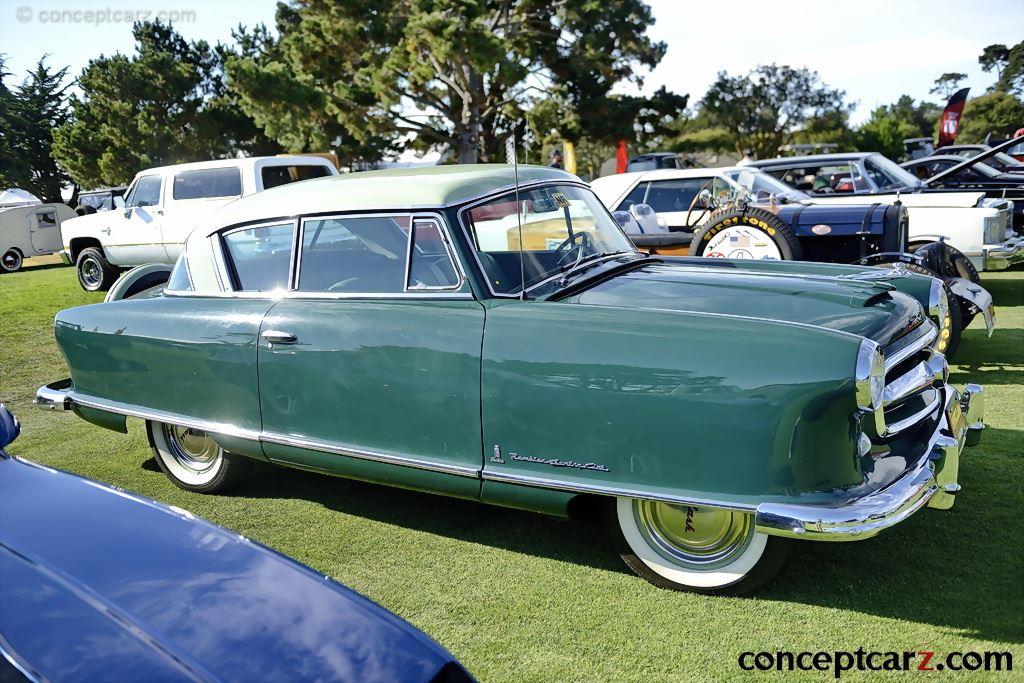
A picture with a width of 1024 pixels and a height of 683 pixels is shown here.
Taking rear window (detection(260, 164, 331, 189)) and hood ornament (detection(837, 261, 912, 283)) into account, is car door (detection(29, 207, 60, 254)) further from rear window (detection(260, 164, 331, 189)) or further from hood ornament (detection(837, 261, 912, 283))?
hood ornament (detection(837, 261, 912, 283))

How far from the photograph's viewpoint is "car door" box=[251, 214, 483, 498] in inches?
128

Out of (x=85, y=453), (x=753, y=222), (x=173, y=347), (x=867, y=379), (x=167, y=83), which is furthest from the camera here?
(x=167, y=83)

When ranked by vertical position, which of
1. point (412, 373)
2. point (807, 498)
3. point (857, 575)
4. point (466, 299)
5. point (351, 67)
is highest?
point (351, 67)

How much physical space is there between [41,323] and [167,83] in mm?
31575

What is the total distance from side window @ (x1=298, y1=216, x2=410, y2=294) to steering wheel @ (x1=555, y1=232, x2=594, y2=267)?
71 cm

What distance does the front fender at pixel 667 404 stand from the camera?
2652 millimetres

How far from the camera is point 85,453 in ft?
16.7

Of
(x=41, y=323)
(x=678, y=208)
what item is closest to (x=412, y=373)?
(x=678, y=208)

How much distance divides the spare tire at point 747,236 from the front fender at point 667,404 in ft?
12.7

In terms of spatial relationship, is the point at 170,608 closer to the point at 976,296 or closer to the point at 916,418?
the point at 916,418

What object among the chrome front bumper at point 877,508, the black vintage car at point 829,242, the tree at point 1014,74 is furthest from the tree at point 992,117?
the chrome front bumper at point 877,508

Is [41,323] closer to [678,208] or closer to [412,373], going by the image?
[678,208]

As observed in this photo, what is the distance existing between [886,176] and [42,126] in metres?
41.0

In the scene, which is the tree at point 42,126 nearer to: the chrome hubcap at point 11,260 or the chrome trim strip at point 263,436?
the chrome hubcap at point 11,260
